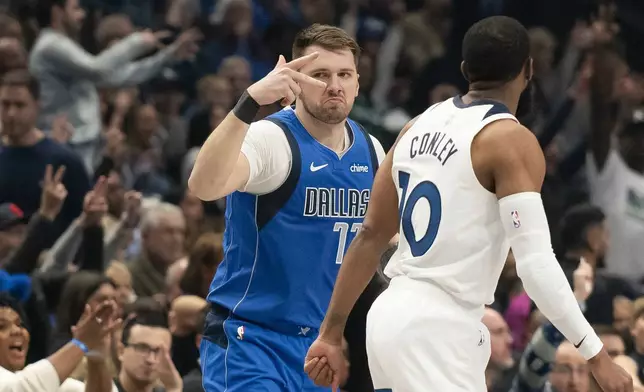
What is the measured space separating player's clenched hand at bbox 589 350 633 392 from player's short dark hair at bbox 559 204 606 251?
18.1 feet

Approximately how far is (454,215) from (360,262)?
499 millimetres

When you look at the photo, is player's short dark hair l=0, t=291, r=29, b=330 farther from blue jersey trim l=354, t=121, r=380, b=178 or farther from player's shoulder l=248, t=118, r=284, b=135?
blue jersey trim l=354, t=121, r=380, b=178

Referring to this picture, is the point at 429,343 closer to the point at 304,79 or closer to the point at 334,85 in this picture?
the point at 304,79

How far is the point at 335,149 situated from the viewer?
672cm

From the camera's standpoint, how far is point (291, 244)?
651cm

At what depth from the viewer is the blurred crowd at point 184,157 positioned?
28.6 feet

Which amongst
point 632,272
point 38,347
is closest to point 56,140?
point 38,347

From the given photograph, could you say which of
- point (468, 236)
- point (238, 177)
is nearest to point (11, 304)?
point (238, 177)

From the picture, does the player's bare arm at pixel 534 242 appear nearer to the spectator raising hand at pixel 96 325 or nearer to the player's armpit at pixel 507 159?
the player's armpit at pixel 507 159

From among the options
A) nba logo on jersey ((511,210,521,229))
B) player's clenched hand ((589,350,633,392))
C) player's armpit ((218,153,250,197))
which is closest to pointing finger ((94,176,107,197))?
player's armpit ((218,153,250,197))

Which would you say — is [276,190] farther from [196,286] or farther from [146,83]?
[146,83]

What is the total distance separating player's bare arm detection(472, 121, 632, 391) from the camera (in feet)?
17.5

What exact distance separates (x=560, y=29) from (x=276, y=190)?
10.2 m

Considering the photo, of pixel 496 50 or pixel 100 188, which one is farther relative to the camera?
pixel 100 188
